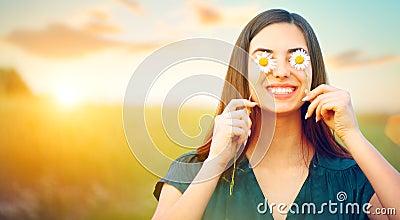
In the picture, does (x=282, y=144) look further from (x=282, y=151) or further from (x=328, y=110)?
(x=328, y=110)

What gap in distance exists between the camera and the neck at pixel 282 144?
5.69ft

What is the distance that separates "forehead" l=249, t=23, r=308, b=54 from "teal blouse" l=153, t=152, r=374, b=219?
1.21ft

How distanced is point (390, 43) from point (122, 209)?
4.18 ft

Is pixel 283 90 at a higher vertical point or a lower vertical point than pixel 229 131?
higher

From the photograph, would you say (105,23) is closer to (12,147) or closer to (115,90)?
(115,90)

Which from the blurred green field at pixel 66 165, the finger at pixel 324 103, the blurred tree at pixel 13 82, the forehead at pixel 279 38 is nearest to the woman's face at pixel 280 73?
the forehead at pixel 279 38

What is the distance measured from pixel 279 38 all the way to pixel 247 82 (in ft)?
0.57

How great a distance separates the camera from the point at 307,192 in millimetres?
1707

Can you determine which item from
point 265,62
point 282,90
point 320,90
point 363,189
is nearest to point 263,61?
point 265,62

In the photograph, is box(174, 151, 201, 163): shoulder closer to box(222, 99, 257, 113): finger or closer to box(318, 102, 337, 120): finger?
box(222, 99, 257, 113): finger

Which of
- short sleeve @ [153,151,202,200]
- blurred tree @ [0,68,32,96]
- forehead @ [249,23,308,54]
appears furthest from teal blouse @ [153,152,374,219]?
blurred tree @ [0,68,32,96]

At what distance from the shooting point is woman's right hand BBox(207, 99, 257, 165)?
1554 millimetres

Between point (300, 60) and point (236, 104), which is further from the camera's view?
point (300, 60)

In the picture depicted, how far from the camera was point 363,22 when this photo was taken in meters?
2.16
